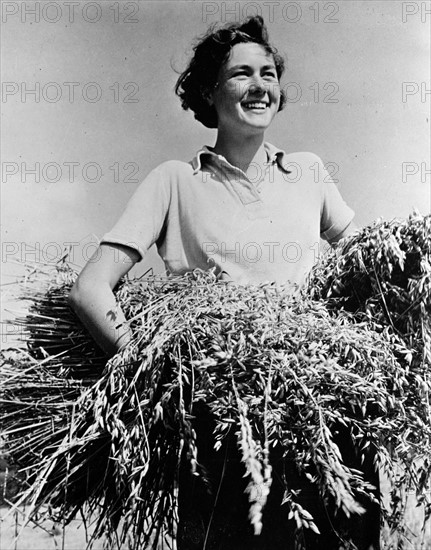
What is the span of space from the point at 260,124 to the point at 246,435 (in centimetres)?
118

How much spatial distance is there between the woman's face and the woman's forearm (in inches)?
29.4

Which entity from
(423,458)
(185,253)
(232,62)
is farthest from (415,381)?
(232,62)

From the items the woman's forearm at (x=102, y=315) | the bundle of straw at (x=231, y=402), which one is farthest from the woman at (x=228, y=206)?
the bundle of straw at (x=231, y=402)

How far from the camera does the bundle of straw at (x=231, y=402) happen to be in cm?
148

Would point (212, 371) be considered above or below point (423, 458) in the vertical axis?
above

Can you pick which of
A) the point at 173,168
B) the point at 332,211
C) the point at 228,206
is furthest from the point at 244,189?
the point at 332,211

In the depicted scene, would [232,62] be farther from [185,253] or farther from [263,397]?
[263,397]

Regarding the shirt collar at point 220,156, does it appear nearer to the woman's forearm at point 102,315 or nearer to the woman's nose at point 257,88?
the woman's nose at point 257,88

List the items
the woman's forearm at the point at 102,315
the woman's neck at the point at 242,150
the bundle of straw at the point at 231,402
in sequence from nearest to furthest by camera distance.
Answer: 1. the bundle of straw at the point at 231,402
2. the woman's forearm at the point at 102,315
3. the woman's neck at the point at 242,150

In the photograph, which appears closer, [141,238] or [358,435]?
[358,435]

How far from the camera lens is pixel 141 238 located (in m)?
2.06

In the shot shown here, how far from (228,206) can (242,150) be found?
0.79 feet

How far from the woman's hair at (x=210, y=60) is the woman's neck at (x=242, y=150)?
23cm

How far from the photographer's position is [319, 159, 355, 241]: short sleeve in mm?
2383
